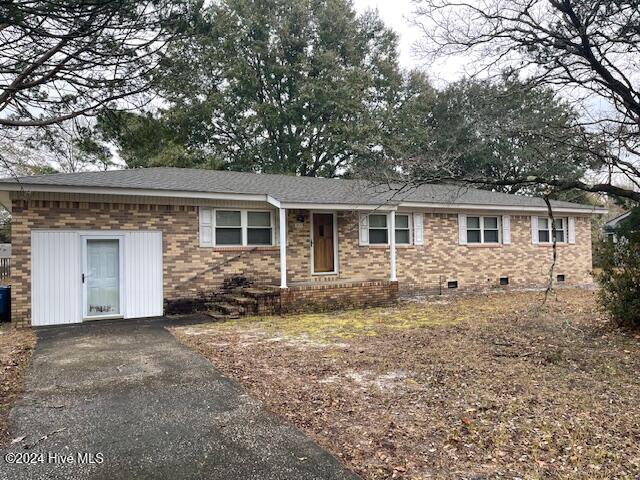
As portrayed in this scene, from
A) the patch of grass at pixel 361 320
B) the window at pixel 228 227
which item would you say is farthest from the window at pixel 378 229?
the window at pixel 228 227

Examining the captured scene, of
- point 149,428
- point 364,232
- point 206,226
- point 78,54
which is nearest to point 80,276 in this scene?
point 206,226

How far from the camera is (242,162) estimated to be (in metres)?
26.3

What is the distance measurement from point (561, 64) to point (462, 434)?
6.38m

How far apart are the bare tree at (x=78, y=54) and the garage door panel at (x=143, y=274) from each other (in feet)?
14.5

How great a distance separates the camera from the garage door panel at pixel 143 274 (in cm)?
1041

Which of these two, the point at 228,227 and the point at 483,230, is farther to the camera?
the point at 483,230

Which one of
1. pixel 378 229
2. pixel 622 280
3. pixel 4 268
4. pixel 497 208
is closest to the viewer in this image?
pixel 622 280

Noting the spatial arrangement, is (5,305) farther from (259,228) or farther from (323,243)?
(323,243)

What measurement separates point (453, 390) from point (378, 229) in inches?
369

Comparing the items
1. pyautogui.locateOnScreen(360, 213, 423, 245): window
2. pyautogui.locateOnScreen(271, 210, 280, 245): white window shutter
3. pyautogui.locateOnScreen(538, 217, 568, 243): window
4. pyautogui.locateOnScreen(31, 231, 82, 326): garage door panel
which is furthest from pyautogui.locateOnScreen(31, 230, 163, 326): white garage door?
pyautogui.locateOnScreen(538, 217, 568, 243): window

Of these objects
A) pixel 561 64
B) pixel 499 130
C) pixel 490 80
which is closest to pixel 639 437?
pixel 499 130

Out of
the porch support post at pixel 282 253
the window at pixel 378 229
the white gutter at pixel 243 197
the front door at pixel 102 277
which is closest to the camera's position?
the white gutter at pixel 243 197

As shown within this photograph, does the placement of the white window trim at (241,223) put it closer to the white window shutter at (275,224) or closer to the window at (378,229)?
the white window shutter at (275,224)

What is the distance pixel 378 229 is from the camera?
14062 mm
